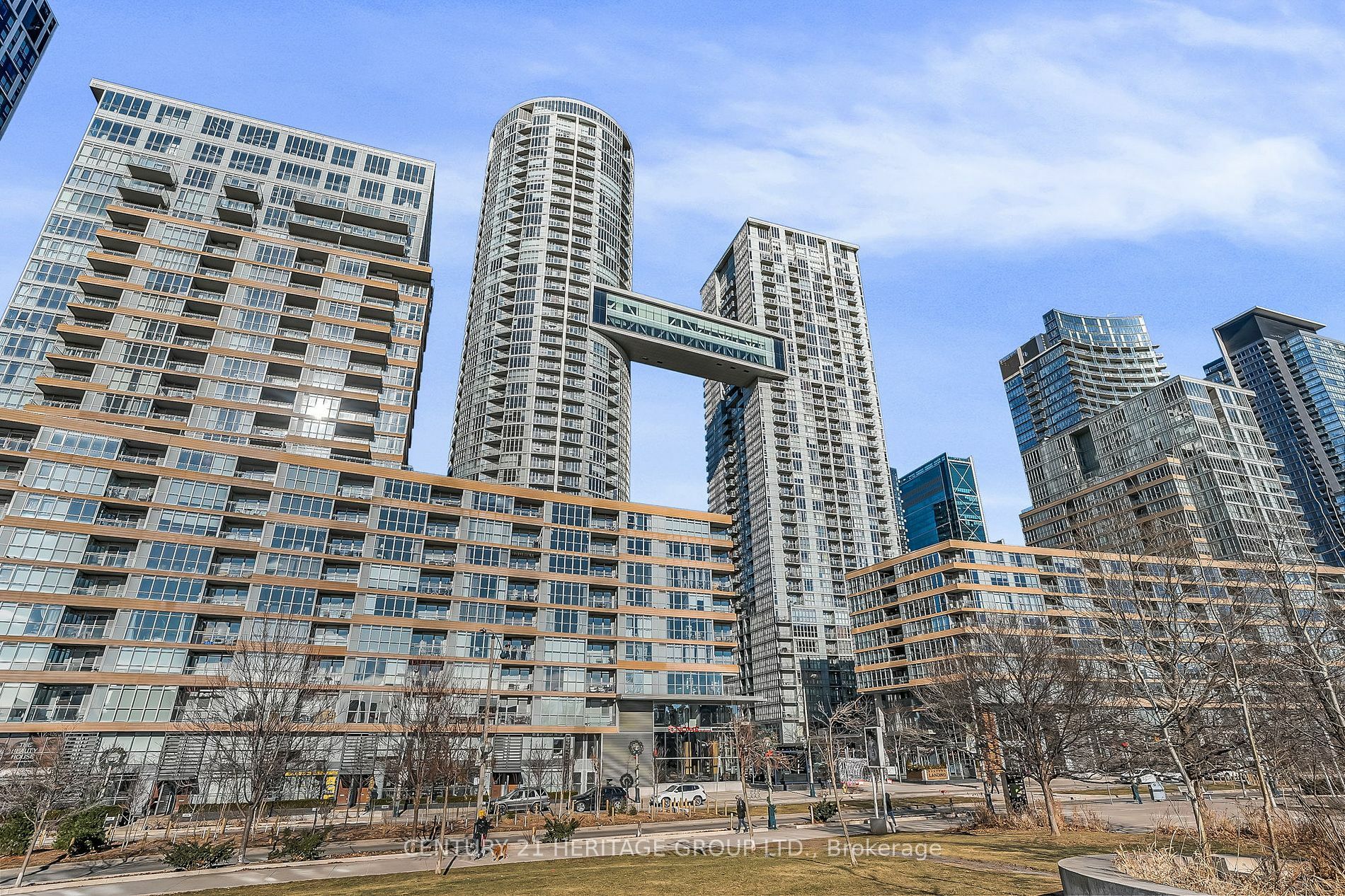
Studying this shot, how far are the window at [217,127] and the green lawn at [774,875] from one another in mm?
103731

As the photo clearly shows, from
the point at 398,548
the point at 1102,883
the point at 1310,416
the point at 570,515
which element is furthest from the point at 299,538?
the point at 1310,416

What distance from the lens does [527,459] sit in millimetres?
100688

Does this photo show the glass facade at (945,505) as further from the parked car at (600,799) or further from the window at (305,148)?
the window at (305,148)

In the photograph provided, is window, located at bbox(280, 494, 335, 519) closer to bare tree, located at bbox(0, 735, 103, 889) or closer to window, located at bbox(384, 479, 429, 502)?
window, located at bbox(384, 479, 429, 502)

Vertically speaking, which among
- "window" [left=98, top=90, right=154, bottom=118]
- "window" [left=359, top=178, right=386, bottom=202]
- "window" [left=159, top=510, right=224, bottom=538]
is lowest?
"window" [left=159, top=510, right=224, bottom=538]

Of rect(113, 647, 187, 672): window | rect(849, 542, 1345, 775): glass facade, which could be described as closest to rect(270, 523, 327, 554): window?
rect(113, 647, 187, 672): window

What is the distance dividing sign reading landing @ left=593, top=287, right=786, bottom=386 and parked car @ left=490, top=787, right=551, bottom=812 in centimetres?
6865

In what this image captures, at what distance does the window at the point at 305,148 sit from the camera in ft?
315

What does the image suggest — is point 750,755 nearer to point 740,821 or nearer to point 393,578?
point 740,821

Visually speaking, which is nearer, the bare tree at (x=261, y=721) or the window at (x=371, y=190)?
the bare tree at (x=261, y=721)

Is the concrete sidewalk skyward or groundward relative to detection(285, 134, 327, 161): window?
groundward

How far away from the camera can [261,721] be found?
1304 inches

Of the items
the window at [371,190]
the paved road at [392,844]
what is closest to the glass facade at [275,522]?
the window at [371,190]

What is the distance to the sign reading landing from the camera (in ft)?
352
